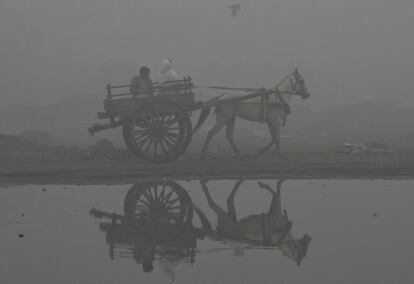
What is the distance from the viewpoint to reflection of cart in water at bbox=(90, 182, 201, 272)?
24.3 ft

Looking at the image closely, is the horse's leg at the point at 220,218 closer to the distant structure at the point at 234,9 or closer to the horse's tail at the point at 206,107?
the horse's tail at the point at 206,107

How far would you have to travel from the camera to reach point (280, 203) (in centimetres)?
1012

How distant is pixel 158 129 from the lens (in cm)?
1648

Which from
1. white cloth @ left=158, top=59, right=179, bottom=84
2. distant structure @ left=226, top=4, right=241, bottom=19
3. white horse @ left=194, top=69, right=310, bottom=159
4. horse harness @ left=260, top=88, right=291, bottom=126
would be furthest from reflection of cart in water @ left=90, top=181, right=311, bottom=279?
distant structure @ left=226, top=4, right=241, bottom=19

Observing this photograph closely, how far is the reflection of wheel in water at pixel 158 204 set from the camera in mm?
9234

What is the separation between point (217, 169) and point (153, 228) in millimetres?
6357

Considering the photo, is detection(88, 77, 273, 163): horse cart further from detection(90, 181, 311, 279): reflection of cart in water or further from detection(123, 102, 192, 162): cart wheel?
detection(90, 181, 311, 279): reflection of cart in water

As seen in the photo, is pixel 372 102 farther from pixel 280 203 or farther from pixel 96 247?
pixel 96 247

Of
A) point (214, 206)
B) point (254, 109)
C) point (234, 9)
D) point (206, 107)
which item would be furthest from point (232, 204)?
point (234, 9)

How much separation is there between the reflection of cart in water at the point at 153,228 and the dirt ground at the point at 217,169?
244 centimetres

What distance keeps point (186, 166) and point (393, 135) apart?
14.6 m

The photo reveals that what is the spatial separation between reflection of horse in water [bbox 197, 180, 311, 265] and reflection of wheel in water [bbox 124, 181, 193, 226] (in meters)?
0.33

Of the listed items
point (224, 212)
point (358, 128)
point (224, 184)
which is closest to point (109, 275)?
Answer: point (224, 212)

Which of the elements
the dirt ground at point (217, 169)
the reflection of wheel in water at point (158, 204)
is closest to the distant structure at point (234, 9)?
the dirt ground at point (217, 169)
